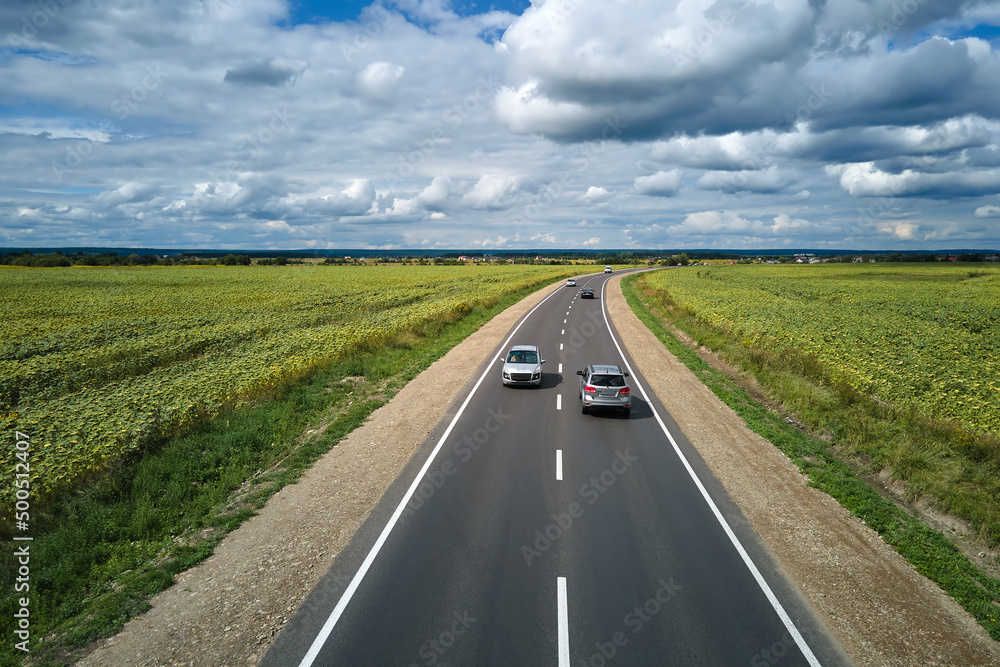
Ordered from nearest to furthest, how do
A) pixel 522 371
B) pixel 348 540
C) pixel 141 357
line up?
pixel 348 540 → pixel 522 371 → pixel 141 357

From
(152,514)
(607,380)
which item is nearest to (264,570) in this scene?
(152,514)

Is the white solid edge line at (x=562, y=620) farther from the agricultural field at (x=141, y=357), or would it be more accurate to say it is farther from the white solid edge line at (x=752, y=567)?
the agricultural field at (x=141, y=357)

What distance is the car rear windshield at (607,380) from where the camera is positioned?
15.8 metres

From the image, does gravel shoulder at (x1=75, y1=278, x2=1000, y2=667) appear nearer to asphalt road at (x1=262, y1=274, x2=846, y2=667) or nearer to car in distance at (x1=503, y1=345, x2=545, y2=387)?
asphalt road at (x1=262, y1=274, x2=846, y2=667)

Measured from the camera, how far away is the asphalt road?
20.6 feet

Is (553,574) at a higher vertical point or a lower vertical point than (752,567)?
higher

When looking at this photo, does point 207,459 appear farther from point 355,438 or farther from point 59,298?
point 59,298

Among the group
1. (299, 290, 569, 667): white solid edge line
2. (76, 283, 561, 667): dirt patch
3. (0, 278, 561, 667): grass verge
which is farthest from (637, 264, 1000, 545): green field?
(0, 278, 561, 667): grass verge

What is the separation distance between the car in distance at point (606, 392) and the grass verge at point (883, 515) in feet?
13.4

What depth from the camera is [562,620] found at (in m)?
6.74

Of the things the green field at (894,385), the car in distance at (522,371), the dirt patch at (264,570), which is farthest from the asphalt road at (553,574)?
the car in distance at (522,371)

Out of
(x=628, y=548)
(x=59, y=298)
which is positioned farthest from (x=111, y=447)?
(x=59, y=298)

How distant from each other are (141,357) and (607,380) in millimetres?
20886

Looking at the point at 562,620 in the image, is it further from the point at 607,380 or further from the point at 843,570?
the point at 607,380
